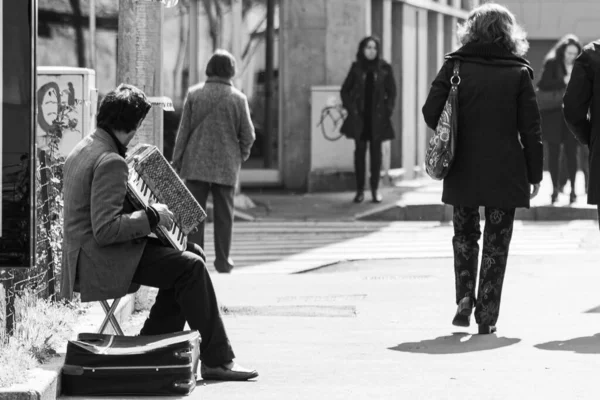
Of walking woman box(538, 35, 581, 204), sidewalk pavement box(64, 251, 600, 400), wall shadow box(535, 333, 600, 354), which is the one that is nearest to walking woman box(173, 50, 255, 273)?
sidewalk pavement box(64, 251, 600, 400)

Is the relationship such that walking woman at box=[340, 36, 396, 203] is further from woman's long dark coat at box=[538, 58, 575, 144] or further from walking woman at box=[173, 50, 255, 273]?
walking woman at box=[173, 50, 255, 273]

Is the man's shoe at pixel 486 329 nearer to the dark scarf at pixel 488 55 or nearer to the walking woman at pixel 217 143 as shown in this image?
the dark scarf at pixel 488 55

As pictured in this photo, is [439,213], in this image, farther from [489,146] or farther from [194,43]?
[489,146]

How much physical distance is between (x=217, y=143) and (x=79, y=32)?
5293 millimetres

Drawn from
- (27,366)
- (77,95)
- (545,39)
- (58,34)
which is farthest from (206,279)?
(545,39)

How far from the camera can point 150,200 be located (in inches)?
273

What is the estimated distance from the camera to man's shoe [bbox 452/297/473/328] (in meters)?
8.12

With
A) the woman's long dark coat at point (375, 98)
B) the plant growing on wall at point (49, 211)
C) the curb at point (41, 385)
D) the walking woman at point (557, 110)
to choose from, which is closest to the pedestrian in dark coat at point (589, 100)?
the plant growing on wall at point (49, 211)

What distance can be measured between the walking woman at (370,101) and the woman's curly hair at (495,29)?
9052 millimetres

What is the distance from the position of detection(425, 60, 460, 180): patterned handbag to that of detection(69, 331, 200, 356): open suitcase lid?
6.54 ft

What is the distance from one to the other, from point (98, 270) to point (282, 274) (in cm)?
532

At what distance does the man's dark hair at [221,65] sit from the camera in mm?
11875

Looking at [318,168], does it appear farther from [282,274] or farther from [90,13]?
[282,274]

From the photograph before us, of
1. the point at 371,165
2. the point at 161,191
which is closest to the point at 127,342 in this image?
the point at 161,191
